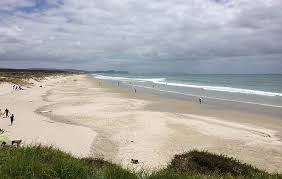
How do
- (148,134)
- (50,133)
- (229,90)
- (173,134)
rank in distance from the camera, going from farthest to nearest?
(229,90)
(173,134)
(148,134)
(50,133)

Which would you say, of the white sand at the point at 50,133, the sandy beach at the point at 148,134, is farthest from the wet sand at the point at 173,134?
the white sand at the point at 50,133

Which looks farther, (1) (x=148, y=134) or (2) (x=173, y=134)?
(2) (x=173, y=134)

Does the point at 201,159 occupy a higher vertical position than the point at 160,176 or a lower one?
lower

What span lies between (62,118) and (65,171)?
20.5 meters

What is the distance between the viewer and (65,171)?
689cm

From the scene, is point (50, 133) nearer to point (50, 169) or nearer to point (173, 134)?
point (173, 134)

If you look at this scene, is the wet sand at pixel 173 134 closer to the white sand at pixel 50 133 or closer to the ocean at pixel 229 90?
the white sand at pixel 50 133

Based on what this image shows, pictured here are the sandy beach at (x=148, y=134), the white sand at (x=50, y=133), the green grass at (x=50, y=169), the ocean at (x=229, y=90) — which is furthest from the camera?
the ocean at (x=229, y=90)

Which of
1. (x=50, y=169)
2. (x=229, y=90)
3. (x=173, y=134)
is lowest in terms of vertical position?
(x=229, y=90)

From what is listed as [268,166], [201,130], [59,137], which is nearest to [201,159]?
[268,166]

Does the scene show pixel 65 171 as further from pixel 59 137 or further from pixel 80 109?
pixel 80 109

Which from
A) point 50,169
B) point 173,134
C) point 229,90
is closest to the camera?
point 50,169

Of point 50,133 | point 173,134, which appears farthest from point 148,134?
point 50,133

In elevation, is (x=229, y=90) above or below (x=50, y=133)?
below
